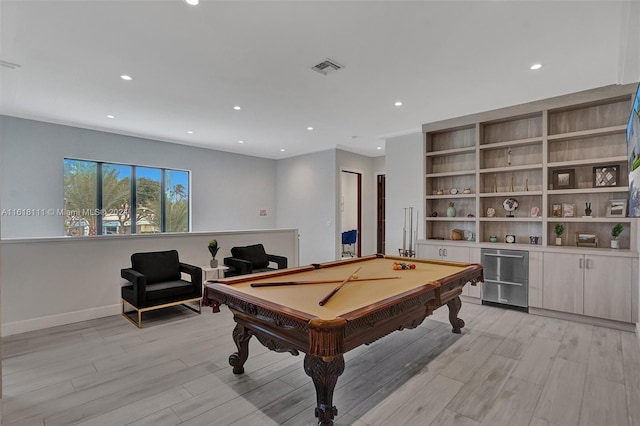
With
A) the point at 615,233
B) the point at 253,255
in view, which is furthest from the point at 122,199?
the point at 615,233

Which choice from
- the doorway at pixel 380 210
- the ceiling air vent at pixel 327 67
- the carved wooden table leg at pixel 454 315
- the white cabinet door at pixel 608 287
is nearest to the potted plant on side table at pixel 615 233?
the white cabinet door at pixel 608 287

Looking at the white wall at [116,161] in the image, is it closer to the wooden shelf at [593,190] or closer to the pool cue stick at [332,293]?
the pool cue stick at [332,293]

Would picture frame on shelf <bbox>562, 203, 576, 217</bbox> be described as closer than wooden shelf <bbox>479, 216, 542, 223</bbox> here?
Yes

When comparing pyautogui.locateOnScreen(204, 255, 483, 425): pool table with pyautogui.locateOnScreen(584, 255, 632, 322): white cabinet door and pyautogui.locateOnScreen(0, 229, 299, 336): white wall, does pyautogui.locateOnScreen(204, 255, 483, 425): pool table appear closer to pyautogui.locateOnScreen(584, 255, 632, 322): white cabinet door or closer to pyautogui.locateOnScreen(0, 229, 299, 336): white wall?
pyautogui.locateOnScreen(584, 255, 632, 322): white cabinet door

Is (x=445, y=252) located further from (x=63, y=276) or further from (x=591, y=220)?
(x=63, y=276)

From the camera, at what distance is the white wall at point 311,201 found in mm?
7320

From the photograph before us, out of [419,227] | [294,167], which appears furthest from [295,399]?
[294,167]

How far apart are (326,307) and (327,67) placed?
2452mm

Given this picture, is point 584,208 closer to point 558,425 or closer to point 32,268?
point 558,425

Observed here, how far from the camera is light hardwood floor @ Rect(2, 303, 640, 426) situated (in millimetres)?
2105

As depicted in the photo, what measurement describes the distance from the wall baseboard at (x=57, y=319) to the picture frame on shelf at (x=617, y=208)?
21.1 ft

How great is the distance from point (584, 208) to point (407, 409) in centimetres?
391

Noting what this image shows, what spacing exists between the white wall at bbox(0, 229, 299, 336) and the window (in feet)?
6.62

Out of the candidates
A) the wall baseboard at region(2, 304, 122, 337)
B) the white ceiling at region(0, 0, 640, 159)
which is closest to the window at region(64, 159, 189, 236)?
the white ceiling at region(0, 0, 640, 159)
